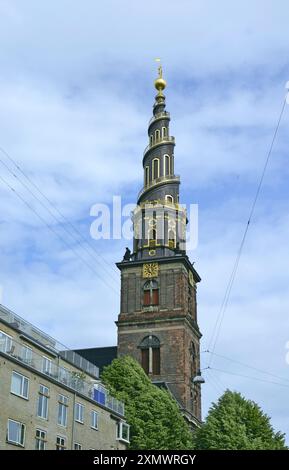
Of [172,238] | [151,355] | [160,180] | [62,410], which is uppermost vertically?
[160,180]

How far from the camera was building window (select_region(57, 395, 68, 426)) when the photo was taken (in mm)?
42875

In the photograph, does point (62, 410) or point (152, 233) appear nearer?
point (62, 410)

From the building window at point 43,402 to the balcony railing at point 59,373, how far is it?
0.92m

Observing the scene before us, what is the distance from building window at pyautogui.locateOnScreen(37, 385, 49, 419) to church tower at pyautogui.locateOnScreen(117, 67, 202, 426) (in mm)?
38178

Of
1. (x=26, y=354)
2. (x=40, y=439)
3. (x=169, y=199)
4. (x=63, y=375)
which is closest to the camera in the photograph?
(x=26, y=354)

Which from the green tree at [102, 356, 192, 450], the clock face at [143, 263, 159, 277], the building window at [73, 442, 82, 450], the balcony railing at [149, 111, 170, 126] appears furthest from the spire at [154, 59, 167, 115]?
the building window at [73, 442, 82, 450]

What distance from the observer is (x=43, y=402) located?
4112 cm

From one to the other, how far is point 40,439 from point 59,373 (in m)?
4.51

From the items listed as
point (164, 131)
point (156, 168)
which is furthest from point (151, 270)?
point (164, 131)

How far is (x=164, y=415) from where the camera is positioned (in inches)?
2368

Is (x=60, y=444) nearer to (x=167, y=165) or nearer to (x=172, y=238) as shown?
(x=172, y=238)

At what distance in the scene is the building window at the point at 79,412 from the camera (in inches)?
1773

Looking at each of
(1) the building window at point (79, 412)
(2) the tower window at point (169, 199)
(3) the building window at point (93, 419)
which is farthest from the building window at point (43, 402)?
(2) the tower window at point (169, 199)

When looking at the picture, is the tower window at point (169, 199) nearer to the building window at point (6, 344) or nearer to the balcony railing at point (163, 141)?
the balcony railing at point (163, 141)
